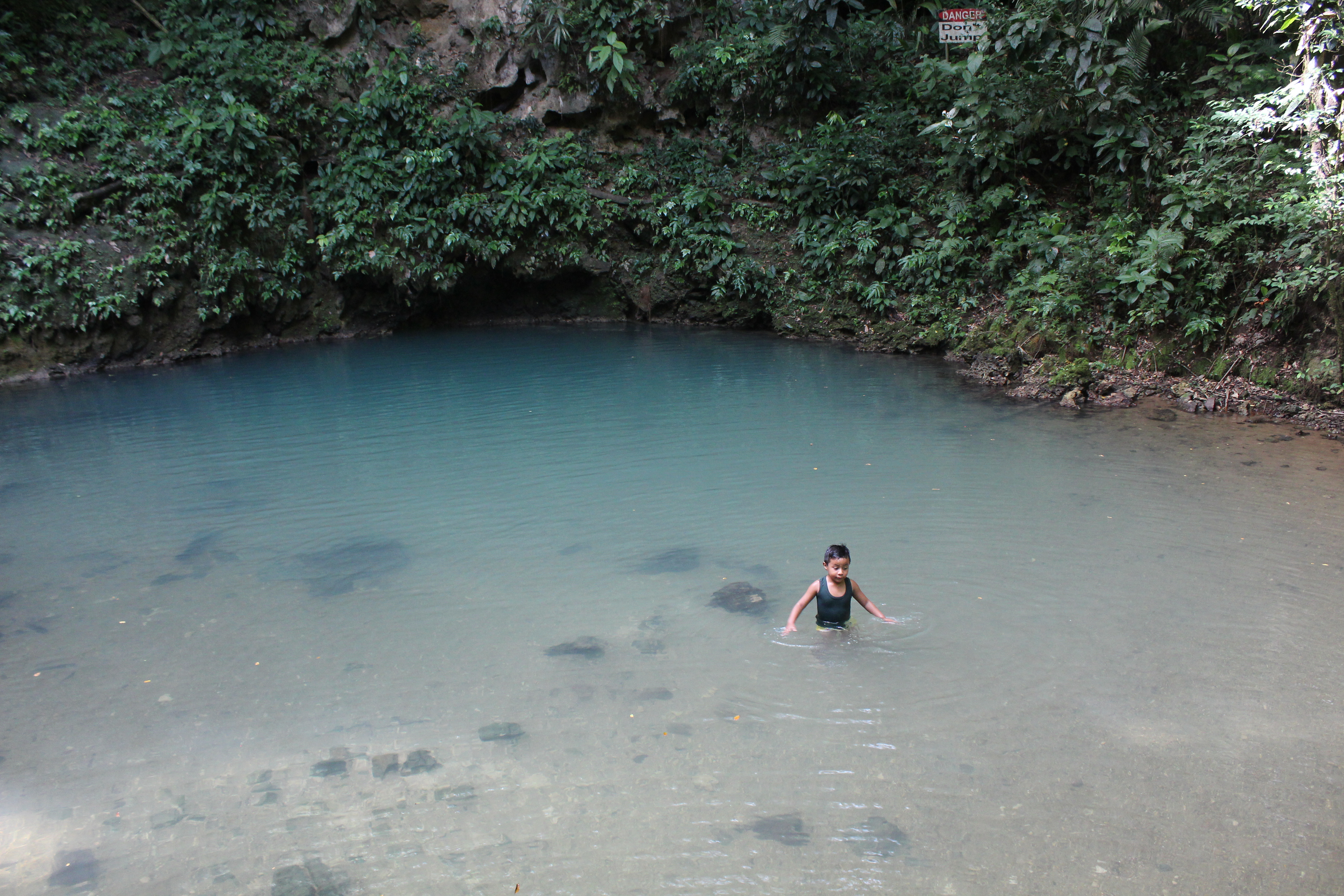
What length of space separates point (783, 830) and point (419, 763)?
1.68 metres

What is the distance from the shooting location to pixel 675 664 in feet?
14.8

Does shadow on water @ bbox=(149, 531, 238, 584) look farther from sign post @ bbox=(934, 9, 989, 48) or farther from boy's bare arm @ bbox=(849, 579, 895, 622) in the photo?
sign post @ bbox=(934, 9, 989, 48)

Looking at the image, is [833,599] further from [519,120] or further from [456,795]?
[519,120]

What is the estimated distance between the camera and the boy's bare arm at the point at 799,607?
4.58 meters

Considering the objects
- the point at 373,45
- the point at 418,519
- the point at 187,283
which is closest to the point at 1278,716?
the point at 418,519

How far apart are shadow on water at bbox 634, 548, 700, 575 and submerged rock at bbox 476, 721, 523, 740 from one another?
1621mm

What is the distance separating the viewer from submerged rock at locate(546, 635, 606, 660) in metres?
4.63

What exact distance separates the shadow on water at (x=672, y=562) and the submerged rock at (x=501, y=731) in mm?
1621

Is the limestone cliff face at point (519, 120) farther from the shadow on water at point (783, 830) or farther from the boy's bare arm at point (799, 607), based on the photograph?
the shadow on water at point (783, 830)

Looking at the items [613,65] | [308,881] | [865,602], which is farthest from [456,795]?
[613,65]

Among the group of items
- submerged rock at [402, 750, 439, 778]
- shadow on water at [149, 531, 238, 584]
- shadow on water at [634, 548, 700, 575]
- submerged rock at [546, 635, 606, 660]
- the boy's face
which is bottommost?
submerged rock at [402, 750, 439, 778]

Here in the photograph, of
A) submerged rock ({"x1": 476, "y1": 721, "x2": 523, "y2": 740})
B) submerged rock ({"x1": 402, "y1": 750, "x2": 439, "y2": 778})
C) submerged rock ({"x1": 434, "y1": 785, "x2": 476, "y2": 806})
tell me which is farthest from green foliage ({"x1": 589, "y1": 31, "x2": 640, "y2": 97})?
submerged rock ({"x1": 434, "y1": 785, "x2": 476, "y2": 806})

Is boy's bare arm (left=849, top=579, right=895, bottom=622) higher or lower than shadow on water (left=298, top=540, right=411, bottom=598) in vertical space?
higher

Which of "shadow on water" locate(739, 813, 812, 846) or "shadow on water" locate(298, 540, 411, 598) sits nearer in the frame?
"shadow on water" locate(739, 813, 812, 846)
